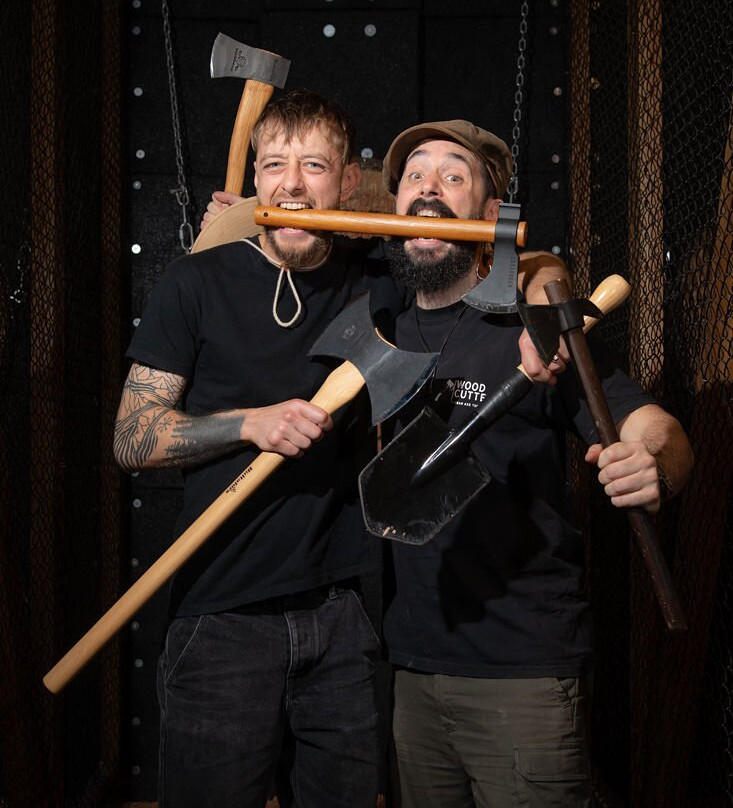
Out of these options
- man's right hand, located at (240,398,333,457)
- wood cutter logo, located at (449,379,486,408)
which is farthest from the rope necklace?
wood cutter logo, located at (449,379,486,408)

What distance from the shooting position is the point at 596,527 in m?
2.91

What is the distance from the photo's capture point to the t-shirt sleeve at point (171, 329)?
5.89ft

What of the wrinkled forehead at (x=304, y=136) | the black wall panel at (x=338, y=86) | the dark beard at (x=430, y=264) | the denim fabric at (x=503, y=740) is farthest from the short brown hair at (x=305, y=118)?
the denim fabric at (x=503, y=740)

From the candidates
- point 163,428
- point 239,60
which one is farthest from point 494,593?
point 239,60

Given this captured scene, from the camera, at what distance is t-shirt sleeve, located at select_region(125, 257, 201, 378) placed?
70.7 inches

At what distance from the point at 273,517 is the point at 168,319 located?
1.55 feet

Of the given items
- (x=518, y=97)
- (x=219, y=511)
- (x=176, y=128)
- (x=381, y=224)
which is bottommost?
(x=219, y=511)

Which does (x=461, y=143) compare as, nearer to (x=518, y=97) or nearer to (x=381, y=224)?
(x=381, y=224)

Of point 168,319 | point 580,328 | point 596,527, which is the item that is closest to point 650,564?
point 580,328

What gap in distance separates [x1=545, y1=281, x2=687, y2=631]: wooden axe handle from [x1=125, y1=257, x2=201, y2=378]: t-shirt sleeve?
0.76 meters

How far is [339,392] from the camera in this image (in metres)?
1.73

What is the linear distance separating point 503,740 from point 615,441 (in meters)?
0.68

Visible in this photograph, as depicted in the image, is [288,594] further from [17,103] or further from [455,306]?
[17,103]

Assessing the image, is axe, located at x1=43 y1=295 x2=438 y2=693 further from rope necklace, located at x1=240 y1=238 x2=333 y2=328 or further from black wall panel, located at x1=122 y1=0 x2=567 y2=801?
black wall panel, located at x1=122 y1=0 x2=567 y2=801
